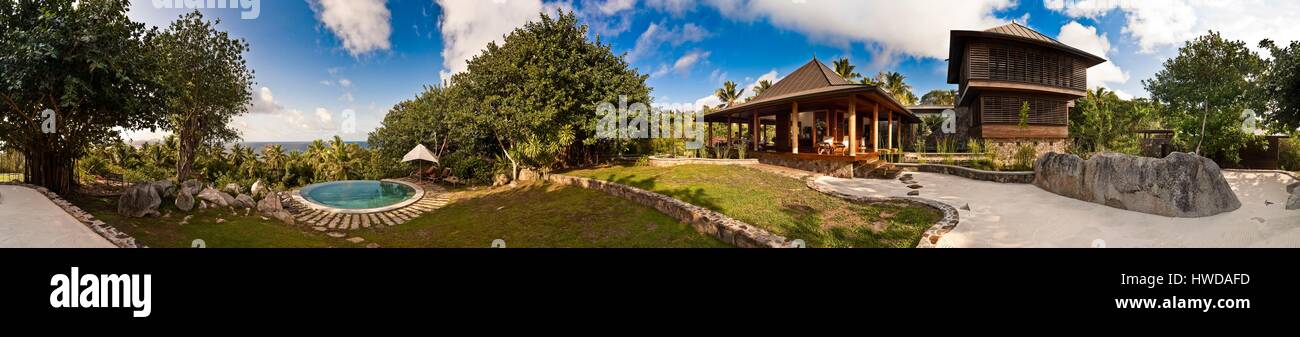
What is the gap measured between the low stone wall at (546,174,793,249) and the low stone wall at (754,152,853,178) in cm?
723

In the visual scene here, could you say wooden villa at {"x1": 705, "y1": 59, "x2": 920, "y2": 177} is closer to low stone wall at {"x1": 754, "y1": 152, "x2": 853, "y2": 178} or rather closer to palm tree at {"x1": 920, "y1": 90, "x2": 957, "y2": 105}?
low stone wall at {"x1": 754, "y1": 152, "x2": 853, "y2": 178}

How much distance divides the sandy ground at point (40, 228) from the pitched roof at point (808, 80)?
52.7 feet

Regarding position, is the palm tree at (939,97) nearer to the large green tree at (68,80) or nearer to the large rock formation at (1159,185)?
the large rock formation at (1159,185)

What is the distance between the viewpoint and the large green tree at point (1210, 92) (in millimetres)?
12500

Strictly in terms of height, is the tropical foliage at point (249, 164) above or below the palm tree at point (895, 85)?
below

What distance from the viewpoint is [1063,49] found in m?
17.3

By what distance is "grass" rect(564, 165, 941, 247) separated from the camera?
5.54 metres

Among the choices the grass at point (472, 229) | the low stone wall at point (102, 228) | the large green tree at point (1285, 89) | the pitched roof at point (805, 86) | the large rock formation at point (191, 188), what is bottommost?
the grass at point (472, 229)

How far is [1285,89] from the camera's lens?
310 inches

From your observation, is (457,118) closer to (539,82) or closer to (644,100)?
(539,82)

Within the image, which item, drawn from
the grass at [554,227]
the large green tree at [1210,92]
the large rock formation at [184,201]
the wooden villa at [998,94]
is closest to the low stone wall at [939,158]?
the wooden villa at [998,94]

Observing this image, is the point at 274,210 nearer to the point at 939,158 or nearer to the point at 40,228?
the point at 40,228
